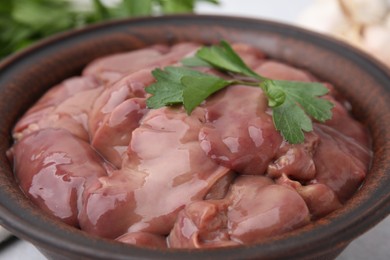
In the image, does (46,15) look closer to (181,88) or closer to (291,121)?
(181,88)

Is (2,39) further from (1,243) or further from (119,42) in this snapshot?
(1,243)

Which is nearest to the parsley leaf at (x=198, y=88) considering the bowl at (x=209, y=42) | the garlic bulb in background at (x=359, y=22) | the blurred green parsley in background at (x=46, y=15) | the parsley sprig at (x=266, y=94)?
the parsley sprig at (x=266, y=94)

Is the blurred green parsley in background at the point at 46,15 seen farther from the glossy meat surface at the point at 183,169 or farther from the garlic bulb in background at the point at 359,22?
the glossy meat surface at the point at 183,169

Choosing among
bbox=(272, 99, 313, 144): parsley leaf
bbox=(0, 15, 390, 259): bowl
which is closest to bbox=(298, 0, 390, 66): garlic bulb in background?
bbox=(0, 15, 390, 259): bowl

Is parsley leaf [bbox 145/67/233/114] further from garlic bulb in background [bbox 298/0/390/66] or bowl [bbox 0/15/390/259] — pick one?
garlic bulb in background [bbox 298/0/390/66]

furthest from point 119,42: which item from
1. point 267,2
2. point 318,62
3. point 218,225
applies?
point 267,2

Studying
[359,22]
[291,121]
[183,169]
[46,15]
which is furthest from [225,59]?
[46,15]
